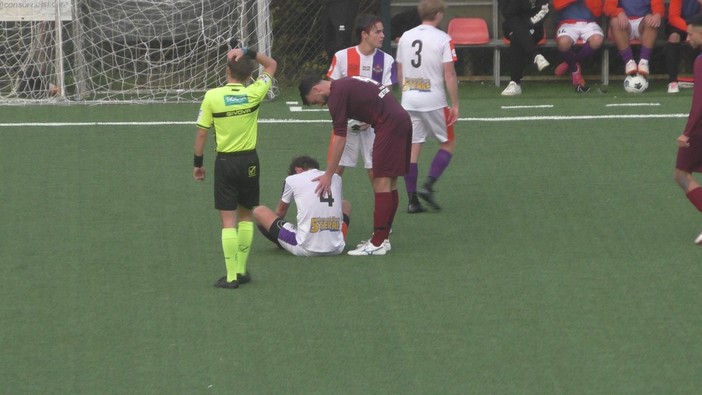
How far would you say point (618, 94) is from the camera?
15977 millimetres

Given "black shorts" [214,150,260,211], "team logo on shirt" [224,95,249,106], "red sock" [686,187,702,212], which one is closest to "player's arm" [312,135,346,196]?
"black shorts" [214,150,260,211]

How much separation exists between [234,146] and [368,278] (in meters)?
1.26

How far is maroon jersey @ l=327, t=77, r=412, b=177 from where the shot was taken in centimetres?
915

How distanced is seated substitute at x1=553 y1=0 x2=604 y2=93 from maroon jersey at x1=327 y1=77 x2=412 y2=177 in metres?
7.09

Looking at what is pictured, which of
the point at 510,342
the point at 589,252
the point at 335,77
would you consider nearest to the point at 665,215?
the point at 589,252

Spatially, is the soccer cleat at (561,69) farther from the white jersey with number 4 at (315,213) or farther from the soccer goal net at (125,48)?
the white jersey with number 4 at (315,213)

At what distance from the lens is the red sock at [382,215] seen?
30.8 ft

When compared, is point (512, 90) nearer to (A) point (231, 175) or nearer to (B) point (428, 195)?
(B) point (428, 195)

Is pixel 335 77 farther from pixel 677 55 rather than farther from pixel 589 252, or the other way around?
pixel 677 55

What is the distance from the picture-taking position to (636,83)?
52.5 ft

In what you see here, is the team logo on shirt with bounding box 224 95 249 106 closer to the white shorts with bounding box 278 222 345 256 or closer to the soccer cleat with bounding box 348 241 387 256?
the white shorts with bounding box 278 222 345 256

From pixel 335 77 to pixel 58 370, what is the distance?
4.09 m

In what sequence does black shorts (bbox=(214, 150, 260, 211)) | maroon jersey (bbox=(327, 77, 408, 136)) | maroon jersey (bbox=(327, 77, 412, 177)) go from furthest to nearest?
maroon jersey (bbox=(327, 77, 412, 177)), maroon jersey (bbox=(327, 77, 408, 136)), black shorts (bbox=(214, 150, 260, 211))

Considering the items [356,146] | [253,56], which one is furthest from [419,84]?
[253,56]
